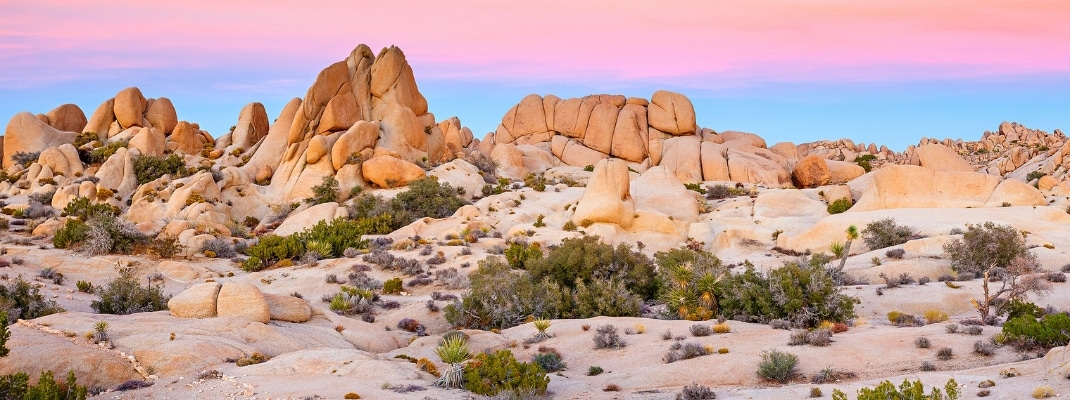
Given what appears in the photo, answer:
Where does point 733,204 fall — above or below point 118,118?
below

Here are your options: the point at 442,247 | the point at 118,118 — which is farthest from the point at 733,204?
the point at 118,118

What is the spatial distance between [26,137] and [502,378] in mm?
56707

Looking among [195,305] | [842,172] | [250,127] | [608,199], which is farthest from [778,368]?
[842,172]

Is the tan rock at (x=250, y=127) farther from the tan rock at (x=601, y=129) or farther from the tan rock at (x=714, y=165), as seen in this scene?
the tan rock at (x=714, y=165)

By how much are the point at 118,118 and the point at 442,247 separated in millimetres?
38847

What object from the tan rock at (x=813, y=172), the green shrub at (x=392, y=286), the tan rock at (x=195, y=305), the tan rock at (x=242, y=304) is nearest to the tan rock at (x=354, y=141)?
the green shrub at (x=392, y=286)

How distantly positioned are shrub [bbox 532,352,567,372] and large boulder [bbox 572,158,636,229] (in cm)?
2035

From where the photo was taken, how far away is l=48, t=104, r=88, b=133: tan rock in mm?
60603

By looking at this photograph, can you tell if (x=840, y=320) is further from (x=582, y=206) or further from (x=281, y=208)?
(x=281, y=208)

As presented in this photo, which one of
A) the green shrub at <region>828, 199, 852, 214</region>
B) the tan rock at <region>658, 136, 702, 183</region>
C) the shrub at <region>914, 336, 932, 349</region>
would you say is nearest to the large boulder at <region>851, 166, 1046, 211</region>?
the green shrub at <region>828, 199, 852, 214</region>

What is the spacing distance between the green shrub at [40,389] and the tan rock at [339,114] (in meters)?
43.1

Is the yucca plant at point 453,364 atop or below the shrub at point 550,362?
atop

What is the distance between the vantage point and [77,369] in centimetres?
1375

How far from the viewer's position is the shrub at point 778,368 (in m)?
14.1
